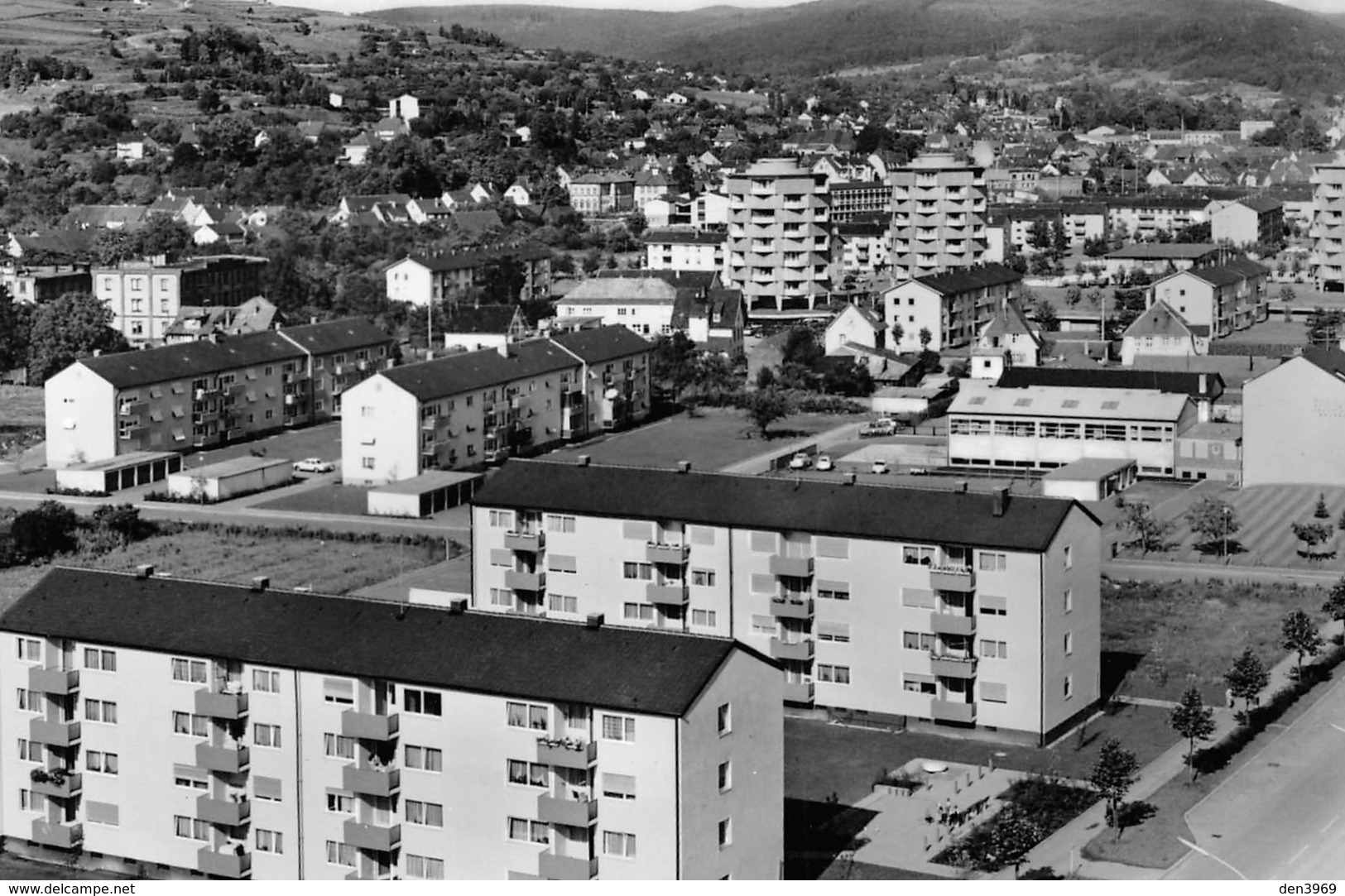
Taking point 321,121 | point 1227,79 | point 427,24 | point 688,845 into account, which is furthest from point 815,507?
point 427,24

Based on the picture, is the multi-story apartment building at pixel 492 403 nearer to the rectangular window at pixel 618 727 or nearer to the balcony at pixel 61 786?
the balcony at pixel 61 786

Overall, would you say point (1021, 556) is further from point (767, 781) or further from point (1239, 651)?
point (767, 781)

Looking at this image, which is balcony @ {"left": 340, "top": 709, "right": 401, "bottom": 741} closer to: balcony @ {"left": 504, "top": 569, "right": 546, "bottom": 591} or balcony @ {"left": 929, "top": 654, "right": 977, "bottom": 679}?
balcony @ {"left": 929, "top": 654, "right": 977, "bottom": 679}

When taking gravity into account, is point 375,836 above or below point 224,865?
above

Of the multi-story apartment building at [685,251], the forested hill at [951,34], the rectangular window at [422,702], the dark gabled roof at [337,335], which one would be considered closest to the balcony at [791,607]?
the rectangular window at [422,702]

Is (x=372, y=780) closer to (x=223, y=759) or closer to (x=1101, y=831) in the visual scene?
(x=223, y=759)

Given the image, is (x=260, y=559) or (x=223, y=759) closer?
(x=223, y=759)

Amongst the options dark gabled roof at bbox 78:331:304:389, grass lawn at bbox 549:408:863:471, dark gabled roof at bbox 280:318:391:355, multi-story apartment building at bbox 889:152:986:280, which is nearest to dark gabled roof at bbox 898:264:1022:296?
multi-story apartment building at bbox 889:152:986:280

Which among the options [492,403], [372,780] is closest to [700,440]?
[492,403]
